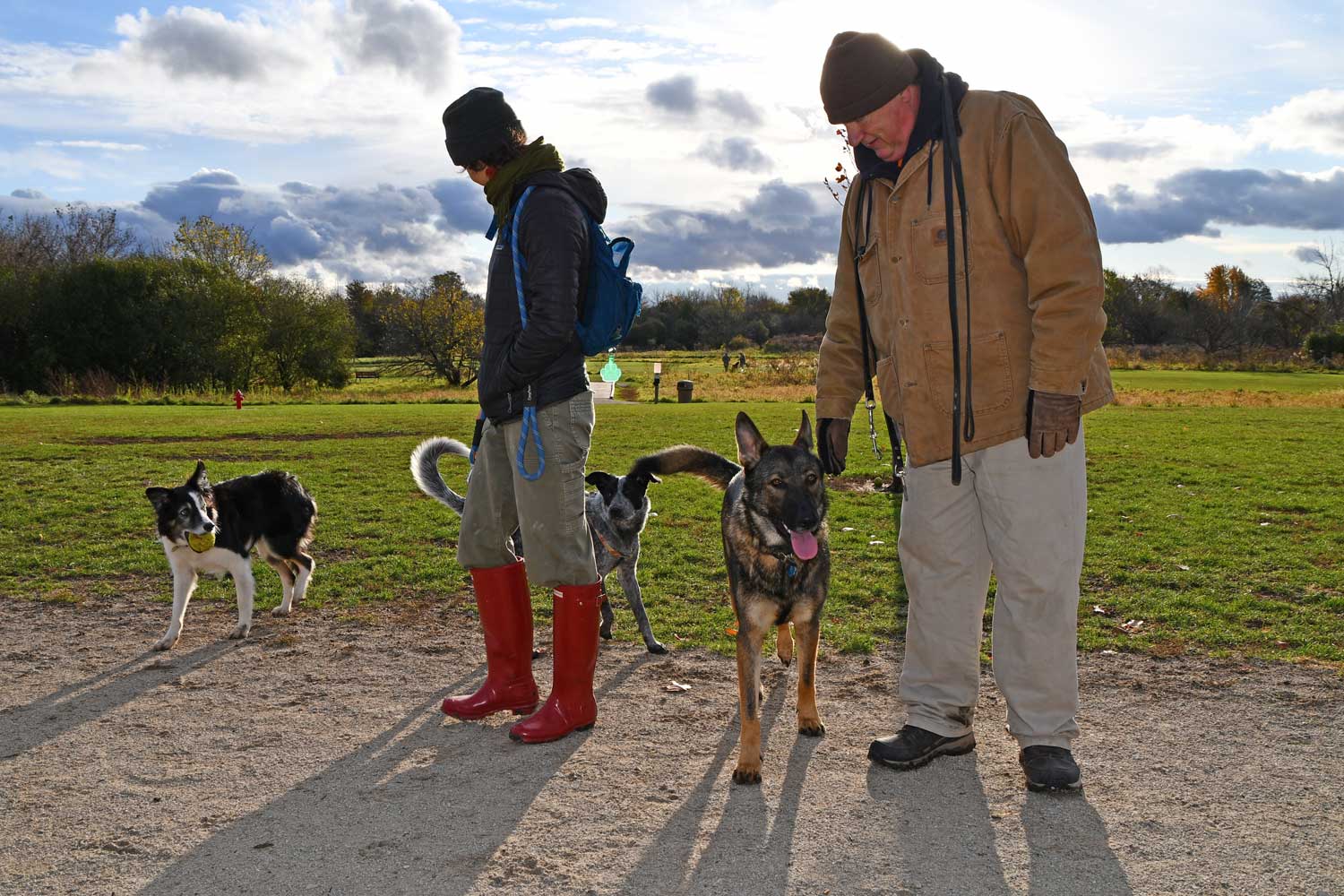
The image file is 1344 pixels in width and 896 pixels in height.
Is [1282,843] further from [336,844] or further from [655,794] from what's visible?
[336,844]

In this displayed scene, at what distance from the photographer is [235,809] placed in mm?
3736

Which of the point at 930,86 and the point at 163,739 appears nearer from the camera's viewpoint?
the point at 930,86

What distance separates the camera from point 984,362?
3879mm

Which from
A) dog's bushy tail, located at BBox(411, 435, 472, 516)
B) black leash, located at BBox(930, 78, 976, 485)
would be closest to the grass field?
dog's bushy tail, located at BBox(411, 435, 472, 516)

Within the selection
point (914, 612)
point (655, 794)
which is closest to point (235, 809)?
point (655, 794)

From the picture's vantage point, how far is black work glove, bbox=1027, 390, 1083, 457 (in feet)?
12.1

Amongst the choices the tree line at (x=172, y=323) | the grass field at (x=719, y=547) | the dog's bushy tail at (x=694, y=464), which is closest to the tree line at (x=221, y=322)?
the tree line at (x=172, y=323)

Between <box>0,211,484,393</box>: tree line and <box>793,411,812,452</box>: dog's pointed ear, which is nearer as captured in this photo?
<box>793,411,812,452</box>: dog's pointed ear

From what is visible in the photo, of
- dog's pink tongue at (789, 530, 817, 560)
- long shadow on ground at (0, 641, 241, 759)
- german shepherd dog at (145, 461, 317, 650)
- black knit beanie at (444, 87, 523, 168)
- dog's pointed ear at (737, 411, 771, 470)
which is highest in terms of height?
black knit beanie at (444, 87, 523, 168)

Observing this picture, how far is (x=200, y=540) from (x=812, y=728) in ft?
12.9

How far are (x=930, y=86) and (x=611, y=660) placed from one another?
3.47 meters

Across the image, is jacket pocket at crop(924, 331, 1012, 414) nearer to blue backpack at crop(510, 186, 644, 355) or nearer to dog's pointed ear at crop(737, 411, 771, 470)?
dog's pointed ear at crop(737, 411, 771, 470)

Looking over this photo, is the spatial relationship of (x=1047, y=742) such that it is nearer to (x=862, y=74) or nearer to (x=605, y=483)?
(x=862, y=74)

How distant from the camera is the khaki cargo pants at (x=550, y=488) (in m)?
4.38
